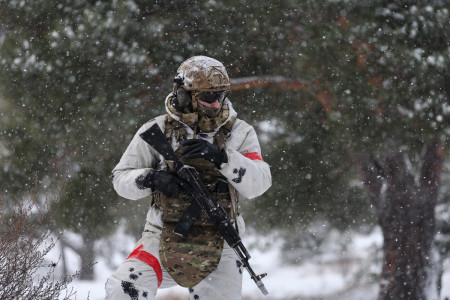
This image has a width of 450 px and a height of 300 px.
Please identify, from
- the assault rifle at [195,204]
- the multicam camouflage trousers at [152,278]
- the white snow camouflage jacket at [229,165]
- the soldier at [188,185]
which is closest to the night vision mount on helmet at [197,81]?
the soldier at [188,185]

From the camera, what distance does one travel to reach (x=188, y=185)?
→ 9.66ft

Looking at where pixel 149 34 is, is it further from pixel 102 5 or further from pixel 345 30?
pixel 345 30

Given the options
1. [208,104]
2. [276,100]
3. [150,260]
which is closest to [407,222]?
[276,100]

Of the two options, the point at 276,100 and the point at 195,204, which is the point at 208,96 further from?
the point at 276,100

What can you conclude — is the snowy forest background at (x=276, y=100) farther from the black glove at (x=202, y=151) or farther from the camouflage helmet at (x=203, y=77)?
the black glove at (x=202, y=151)

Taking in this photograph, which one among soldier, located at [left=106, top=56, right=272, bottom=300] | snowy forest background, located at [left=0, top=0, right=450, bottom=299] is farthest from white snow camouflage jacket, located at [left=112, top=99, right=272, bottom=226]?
snowy forest background, located at [left=0, top=0, right=450, bottom=299]

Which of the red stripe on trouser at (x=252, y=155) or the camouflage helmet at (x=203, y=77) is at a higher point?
the camouflage helmet at (x=203, y=77)

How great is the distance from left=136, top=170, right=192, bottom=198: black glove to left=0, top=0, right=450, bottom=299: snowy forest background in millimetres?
3334

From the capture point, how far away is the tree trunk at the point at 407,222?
23.7 ft

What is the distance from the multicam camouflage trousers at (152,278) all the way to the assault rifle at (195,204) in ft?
0.36

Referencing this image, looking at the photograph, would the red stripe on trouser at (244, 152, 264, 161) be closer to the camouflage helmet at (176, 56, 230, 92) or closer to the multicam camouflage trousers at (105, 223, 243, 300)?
the camouflage helmet at (176, 56, 230, 92)

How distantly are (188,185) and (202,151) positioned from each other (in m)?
0.21

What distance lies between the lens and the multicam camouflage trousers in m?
2.82

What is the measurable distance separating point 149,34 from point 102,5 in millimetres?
625
